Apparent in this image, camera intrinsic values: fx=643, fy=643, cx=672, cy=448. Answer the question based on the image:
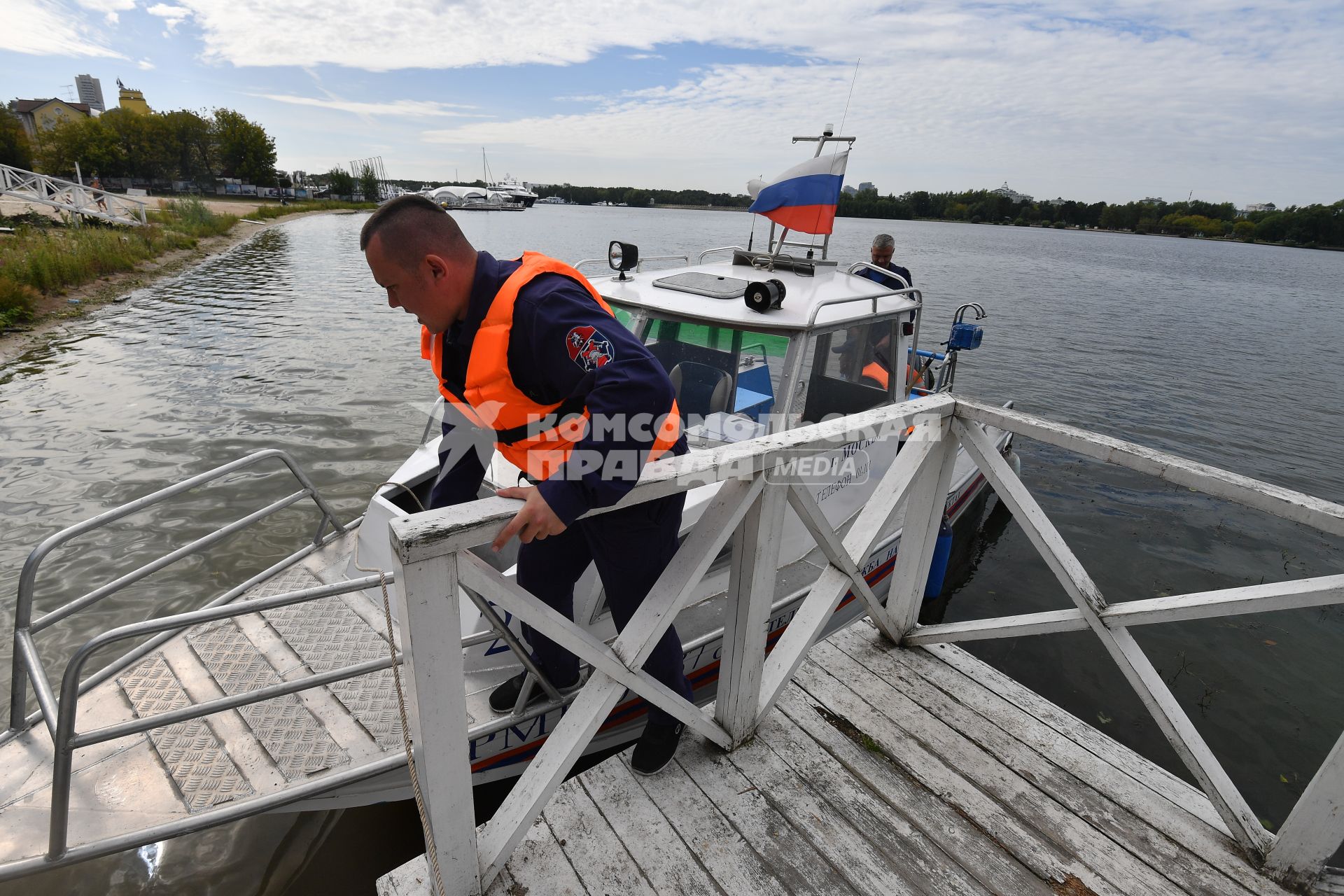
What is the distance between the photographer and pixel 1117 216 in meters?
79.8

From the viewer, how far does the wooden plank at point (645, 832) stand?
6.70ft

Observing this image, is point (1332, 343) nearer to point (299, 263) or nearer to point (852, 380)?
point (852, 380)

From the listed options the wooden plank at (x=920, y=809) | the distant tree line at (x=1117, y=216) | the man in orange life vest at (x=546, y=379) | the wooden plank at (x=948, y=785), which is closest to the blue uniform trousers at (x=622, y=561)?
the man in orange life vest at (x=546, y=379)

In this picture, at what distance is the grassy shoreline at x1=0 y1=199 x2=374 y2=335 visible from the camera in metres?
13.4

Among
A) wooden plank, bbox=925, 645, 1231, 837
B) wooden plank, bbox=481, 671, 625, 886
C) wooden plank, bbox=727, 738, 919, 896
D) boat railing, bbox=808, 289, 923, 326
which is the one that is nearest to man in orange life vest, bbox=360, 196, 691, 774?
wooden plank, bbox=481, 671, 625, 886

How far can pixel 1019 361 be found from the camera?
14734 millimetres

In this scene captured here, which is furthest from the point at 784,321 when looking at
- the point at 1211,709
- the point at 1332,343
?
the point at 1332,343

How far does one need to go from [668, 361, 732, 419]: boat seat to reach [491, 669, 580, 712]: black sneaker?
6.38ft

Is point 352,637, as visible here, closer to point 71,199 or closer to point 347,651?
point 347,651

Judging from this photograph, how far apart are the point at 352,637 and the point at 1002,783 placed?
313 cm

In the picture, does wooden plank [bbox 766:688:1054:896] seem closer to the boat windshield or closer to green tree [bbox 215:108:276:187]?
the boat windshield

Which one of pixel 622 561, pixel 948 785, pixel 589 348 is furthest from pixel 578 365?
pixel 948 785

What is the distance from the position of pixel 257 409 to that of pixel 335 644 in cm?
786

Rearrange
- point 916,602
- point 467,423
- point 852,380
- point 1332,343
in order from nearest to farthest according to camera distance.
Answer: point 467,423 → point 916,602 → point 852,380 → point 1332,343
